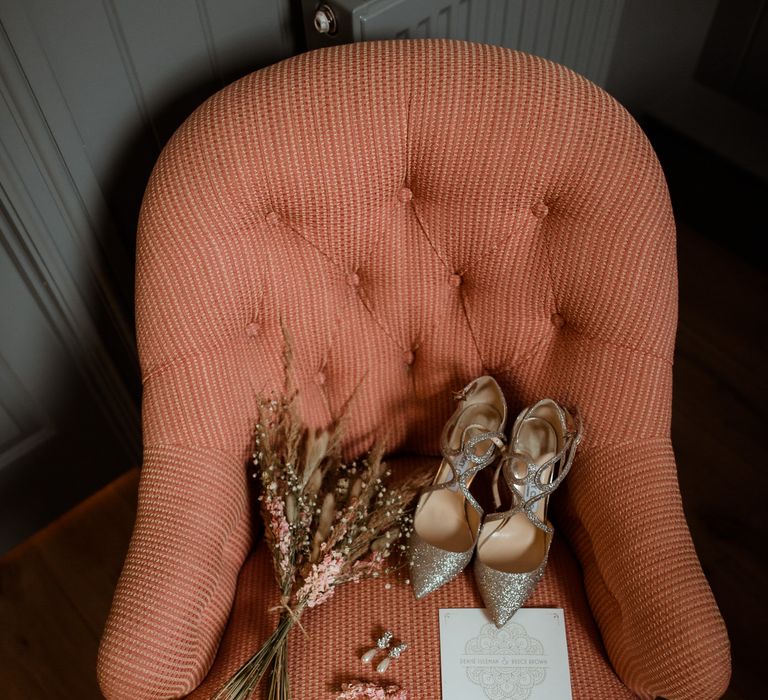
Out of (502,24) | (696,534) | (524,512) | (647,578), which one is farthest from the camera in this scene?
(696,534)

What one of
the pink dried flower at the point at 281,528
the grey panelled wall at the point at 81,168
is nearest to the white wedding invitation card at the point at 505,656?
the pink dried flower at the point at 281,528

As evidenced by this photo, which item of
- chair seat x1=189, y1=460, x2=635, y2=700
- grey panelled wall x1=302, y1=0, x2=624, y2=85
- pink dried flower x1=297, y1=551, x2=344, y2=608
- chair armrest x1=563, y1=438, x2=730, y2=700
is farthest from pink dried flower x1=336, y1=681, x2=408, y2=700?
grey panelled wall x1=302, y1=0, x2=624, y2=85

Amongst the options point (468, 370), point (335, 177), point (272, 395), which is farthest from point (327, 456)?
point (335, 177)

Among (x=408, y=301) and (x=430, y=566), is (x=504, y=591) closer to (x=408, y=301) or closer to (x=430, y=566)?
(x=430, y=566)

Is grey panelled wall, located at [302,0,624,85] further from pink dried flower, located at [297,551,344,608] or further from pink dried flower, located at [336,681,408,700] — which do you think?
pink dried flower, located at [336,681,408,700]

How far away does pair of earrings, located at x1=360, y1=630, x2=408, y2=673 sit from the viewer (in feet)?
2.98

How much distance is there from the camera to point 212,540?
926mm

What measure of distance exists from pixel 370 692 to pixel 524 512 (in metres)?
0.31

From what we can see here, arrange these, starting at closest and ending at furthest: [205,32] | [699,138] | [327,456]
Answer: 1. [205,32]
2. [327,456]
3. [699,138]

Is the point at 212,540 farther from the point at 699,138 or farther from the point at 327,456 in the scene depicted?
the point at 699,138

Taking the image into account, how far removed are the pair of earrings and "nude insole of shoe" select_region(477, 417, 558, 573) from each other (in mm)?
162

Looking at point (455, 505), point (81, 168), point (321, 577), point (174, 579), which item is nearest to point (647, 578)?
point (455, 505)

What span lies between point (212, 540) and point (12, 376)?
22.0 inches

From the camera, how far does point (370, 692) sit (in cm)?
89
